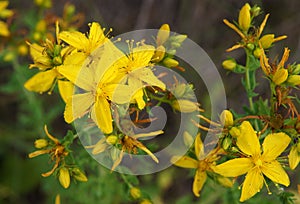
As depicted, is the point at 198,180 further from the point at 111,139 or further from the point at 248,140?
the point at 111,139

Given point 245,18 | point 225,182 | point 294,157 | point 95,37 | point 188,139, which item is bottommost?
point 225,182

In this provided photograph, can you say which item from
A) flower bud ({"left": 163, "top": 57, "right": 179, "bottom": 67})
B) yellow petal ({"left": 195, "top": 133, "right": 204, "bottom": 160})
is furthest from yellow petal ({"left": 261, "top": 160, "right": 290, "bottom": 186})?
flower bud ({"left": 163, "top": 57, "right": 179, "bottom": 67})

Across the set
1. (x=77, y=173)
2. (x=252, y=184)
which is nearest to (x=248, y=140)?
(x=252, y=184)

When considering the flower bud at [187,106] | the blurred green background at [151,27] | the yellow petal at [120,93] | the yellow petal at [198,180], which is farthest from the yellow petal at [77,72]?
the blurred green background at [151,27]

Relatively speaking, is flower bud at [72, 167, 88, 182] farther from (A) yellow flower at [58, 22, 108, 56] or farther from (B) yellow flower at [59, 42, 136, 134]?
(A) yellow flower at [58, 22, 108, 56]

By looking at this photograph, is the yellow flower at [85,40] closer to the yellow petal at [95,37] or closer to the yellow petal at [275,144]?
the yellow petal at [95,37]

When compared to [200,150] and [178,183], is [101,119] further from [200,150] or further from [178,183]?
[178,183]
